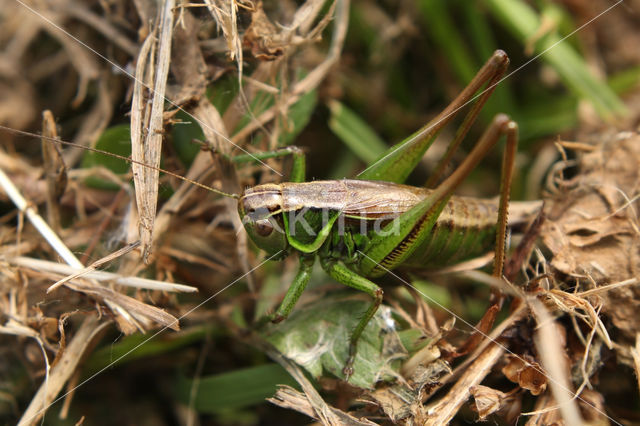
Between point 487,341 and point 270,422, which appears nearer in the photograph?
point 487,341

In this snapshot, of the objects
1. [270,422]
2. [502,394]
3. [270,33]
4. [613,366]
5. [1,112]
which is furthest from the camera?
[1,112]

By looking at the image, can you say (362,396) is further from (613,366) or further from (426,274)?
(613,366)

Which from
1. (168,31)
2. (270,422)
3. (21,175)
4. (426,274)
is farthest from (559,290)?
(21,175)

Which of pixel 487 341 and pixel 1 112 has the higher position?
pixel 1 112

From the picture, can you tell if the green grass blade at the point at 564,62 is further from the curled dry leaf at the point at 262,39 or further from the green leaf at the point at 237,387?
the green leaf at the point at 237,387

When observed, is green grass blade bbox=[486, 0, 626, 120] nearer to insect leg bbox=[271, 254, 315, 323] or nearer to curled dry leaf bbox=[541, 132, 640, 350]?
curled dry leaf bbox=[541, 132, 640, 350]

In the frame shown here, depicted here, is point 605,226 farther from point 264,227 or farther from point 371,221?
point 264,227

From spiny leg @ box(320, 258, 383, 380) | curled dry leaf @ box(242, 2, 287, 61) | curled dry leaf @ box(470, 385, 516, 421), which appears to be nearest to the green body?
spiny leg @ box(320, 258, 383, 380)

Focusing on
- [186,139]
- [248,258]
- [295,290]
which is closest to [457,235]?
[295,290]
